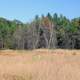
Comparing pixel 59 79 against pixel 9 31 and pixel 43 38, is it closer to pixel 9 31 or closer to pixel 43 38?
pixel 43 38

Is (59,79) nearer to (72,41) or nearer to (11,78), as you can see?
(11,78)

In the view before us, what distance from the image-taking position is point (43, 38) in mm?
67625

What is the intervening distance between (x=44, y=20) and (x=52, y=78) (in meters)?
71.7

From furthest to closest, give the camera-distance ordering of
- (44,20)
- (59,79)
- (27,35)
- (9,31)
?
(44,20), (9,31), (27,35), (59,79)

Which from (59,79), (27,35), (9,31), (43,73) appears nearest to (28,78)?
(43,73)

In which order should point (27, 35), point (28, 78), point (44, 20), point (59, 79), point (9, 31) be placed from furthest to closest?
point (44, 20) → point (9, 31) → point (27, 35) → point (28, 78) → point (59, 79)

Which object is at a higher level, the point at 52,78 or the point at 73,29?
the point at 73,29

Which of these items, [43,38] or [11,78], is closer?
[11,78]

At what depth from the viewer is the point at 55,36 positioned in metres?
68.2

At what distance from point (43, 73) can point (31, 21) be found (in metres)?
63.2

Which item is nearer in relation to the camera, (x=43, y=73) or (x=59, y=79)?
(x=59, y=79)

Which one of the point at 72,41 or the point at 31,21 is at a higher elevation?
the point at 31,21

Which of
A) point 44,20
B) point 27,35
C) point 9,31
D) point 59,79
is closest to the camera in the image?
point 59,79

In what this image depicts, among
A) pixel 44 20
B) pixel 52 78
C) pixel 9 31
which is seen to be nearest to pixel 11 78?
pixel 52 78
